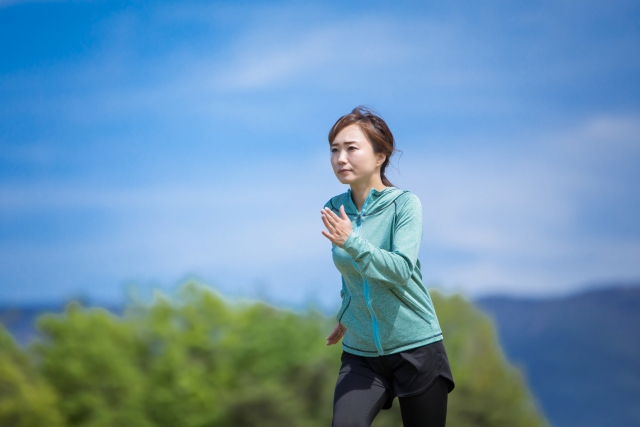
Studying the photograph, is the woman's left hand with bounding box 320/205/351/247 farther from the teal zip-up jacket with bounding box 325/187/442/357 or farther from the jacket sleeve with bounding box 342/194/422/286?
the teal zip-up jacket with bounding box 325/187/442/357

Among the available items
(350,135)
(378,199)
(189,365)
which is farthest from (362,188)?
(189,365)

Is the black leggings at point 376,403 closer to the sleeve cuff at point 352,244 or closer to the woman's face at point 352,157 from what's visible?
the sleeve cuff at point 352,244

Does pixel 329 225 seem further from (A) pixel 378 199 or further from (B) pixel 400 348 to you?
(B) pixel 400 348

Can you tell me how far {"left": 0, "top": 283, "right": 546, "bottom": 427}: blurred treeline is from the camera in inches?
350

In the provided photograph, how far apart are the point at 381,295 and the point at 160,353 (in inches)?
289

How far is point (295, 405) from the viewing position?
334 inches

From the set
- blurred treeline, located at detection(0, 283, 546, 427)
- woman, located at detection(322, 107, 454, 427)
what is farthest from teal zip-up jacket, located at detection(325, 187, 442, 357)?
blurred treeline, located at detection(0, 283, 546, 427)

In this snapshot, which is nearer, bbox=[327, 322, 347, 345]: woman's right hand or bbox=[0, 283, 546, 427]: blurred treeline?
bbox=[327, 322, 347, 345]: woman's right hand

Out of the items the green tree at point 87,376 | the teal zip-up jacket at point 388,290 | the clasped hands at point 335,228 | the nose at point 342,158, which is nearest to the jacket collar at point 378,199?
the teal zip-up jacket at point 388,290

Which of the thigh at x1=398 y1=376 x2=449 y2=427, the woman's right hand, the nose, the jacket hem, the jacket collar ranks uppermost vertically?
the nose

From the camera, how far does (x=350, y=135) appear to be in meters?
2.56

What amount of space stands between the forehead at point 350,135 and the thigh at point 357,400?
0.82 m

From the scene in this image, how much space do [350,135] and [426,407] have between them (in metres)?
0.98

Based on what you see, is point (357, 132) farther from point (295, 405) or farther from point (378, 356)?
point (295, 405)
